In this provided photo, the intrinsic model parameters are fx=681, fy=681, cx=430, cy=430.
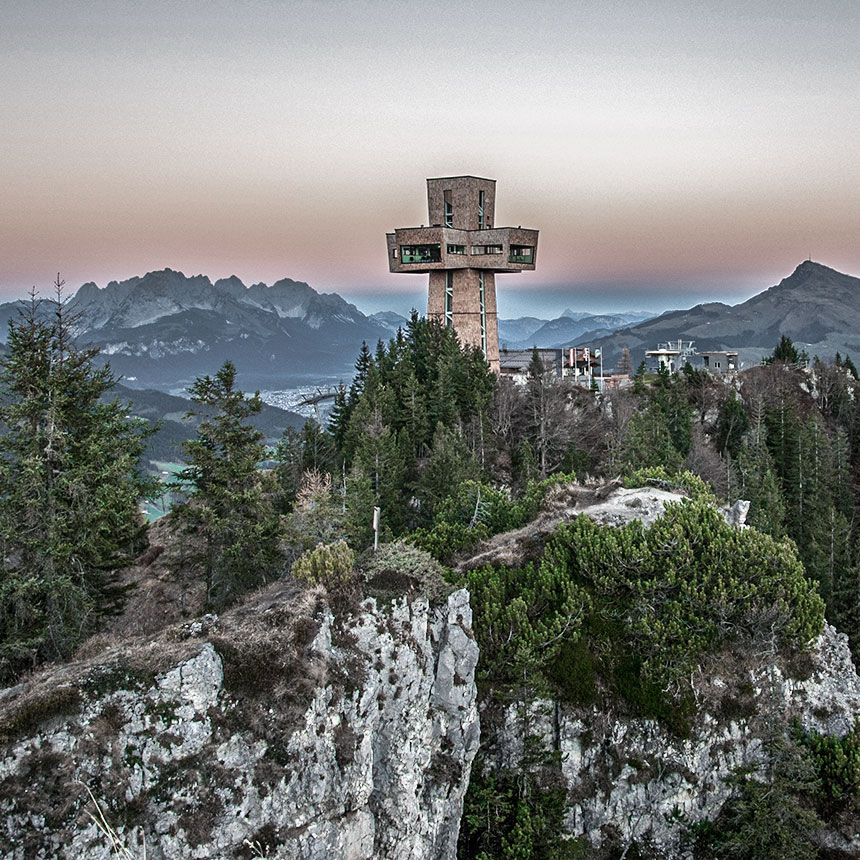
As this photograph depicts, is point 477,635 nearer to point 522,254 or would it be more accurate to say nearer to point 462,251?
point 462,251

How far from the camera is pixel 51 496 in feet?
65.6

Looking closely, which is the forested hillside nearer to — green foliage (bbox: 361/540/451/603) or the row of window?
green foliage (bbox: 361/540/451/603)

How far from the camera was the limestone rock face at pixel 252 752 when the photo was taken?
11.6 metres

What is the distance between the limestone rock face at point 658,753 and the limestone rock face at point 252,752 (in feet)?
11.6

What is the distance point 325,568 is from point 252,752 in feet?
14.0

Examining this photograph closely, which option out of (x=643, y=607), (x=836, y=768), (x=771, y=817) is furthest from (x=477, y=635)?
(x=836, y=768)

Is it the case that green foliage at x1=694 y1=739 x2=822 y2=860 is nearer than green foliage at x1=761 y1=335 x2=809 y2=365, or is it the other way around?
green foliage at x1=694 y1=739 x2=822 y2=860

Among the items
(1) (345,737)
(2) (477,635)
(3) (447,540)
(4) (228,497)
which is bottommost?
(1) (345,737)

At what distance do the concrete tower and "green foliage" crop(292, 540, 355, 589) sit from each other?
1436 inches

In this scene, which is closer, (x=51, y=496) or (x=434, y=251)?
(x=51, y=496)

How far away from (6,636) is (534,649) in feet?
49.4

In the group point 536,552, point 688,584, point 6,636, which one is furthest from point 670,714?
point 6,636

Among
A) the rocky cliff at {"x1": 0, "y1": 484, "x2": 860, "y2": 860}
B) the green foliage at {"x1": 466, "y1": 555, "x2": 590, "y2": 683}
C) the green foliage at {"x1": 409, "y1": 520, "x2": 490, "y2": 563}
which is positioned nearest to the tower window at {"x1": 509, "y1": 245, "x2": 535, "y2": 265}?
the green foliage at {"x1": 409, "y1": 520, "x2": 490, "y2": 563}

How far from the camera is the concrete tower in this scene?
49.6 m
